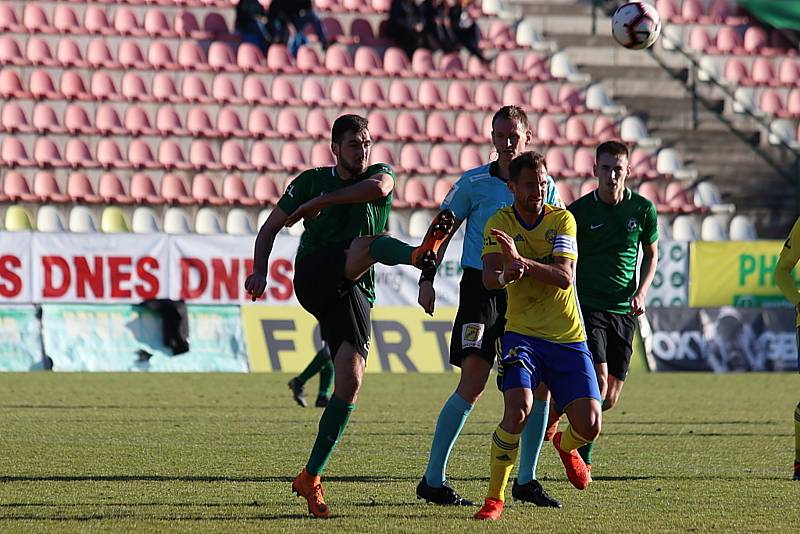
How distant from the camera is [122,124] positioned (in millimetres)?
22656

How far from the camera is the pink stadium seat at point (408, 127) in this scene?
23.4 m

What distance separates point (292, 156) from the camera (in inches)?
895

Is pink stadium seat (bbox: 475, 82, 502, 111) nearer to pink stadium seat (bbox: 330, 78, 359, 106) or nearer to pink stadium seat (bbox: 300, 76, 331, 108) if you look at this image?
pink stadium seat (bbox: 330, 78, 359, 106)

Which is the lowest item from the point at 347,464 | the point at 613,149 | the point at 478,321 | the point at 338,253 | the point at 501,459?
the point at 347,464

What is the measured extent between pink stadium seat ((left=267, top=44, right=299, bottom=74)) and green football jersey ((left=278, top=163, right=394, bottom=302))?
Answer: 17.0 m

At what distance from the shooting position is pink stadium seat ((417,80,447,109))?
24.1 meters

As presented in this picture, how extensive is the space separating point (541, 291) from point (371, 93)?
17353 millimetres

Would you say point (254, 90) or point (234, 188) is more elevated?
point (254, 90)

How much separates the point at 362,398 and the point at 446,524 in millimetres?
8228

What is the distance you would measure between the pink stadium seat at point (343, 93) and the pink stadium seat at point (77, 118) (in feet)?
13.4

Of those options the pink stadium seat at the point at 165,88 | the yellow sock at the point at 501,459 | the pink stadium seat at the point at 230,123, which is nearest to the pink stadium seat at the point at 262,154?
the pink stadium seat at the point at 230,123

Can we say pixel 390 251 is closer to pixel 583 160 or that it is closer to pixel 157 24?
pixel 583 160

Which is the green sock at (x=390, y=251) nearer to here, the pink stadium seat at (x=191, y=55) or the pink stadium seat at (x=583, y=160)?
the pink stadium seat at (x=583, y=160)

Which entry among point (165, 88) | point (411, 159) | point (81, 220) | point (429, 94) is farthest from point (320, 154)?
point (81, 220)
